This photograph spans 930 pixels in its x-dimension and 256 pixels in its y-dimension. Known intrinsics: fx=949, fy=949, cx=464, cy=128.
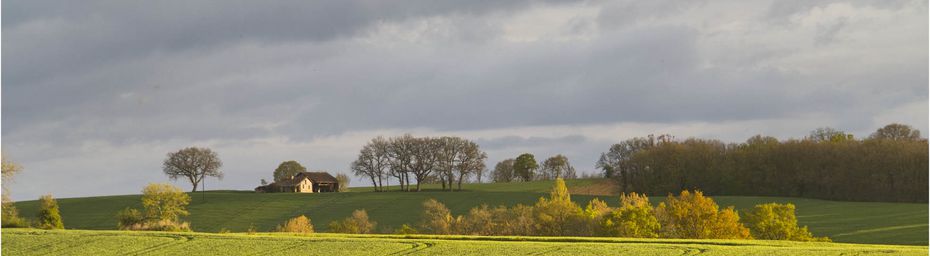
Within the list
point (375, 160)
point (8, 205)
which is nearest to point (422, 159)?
point (375, 160)

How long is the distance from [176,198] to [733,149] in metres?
94.2

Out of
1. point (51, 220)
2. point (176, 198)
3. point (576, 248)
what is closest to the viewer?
point (576, 248)

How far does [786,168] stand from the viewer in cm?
14425

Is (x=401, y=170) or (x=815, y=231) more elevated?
(x=401, y=170)

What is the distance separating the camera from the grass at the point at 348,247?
131ft

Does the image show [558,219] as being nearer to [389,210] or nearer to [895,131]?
[389,210]

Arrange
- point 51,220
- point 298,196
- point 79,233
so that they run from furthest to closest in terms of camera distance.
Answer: point 298,196 → point 51,220 → point 79,233

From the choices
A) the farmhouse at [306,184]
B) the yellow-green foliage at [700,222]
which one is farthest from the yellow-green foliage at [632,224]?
the farmhouse at [306,184]

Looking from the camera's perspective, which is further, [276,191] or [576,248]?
[276,191]

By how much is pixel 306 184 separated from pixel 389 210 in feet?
143

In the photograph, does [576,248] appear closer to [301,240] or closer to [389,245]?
[389,245]

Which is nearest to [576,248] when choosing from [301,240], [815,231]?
[301,240]

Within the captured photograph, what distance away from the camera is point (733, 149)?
155 metres

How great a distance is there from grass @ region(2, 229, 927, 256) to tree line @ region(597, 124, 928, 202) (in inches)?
3707
